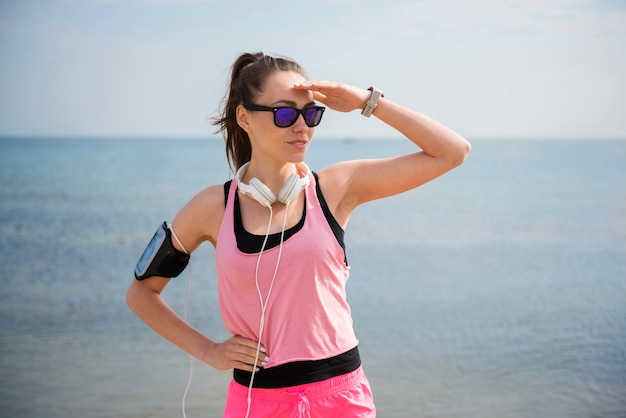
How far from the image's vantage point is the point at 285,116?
243 cm

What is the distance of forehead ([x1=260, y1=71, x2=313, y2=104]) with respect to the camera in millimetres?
2461

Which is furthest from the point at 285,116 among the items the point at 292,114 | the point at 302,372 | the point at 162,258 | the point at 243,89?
the point at 302,372

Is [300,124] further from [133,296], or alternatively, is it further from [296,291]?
[133,296]

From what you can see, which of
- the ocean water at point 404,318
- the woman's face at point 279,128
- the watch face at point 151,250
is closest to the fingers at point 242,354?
the watch face at point 151,250

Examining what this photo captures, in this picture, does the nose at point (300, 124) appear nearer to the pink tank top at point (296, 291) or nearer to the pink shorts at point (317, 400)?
the pink tank top at point (296, 291)

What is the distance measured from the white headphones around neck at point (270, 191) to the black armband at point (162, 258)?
0.34 m

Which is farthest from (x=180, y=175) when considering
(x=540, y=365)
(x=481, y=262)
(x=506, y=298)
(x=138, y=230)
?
(x=540, y=365)

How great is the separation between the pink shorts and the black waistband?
2 cm

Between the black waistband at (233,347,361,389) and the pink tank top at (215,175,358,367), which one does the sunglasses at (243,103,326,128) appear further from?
the black waistband at (233,347,361,389)

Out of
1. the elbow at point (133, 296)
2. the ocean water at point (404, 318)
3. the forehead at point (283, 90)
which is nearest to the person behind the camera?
the forehead at point (283, 90)

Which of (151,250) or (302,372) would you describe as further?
(151,250)

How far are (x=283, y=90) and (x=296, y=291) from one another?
2.14ft

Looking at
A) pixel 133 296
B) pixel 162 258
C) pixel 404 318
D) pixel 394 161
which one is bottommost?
pixel 404 318

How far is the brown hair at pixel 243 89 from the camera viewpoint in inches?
99.3
